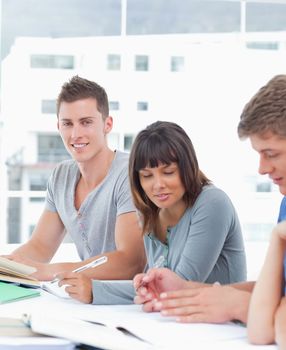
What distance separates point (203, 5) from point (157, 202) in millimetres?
10541

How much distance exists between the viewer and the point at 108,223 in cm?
251

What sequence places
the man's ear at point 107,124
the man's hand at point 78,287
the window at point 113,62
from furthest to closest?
the window at point 113,62 → the man's ear at point 107,124 → the man's hand at point 78,287

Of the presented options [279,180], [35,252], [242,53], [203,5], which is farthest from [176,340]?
[203,5]

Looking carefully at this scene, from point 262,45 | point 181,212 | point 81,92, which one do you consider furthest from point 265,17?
point 181,212

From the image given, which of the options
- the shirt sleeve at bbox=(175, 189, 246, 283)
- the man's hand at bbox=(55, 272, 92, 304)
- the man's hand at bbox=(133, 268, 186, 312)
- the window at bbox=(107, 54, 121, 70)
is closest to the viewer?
the man's hand at bbox=(133, 268, 186, 312)

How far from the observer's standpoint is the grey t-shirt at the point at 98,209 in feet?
8.20

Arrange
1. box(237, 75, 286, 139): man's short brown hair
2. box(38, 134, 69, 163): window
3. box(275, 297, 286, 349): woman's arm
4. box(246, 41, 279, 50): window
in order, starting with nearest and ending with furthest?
box(275, 297, 286, 349): woman's arm
box(237, 75, 286, 139): man's short brown hair
box(246, 41, 279, 50): window
box(38, 134, 69, 163): window

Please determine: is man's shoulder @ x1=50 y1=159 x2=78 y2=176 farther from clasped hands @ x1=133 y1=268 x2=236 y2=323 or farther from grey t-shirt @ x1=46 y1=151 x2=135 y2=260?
clasped hands @ x1=133 y1=268 x2=236 y2=323

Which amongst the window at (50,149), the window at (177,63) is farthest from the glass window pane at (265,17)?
the window at (50,149)

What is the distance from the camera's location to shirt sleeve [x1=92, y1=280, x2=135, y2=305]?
1.89 meters

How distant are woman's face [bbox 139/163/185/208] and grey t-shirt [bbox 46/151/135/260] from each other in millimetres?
379

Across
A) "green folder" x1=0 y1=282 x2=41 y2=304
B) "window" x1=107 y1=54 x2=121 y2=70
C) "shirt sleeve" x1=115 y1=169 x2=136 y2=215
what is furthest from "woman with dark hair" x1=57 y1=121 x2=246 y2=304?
"window" x1=107 y1=54 x2=121 y2=70

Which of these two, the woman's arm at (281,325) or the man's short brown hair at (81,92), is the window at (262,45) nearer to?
the man's short brown hair at (81,92)

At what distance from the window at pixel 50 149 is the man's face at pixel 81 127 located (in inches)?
369
